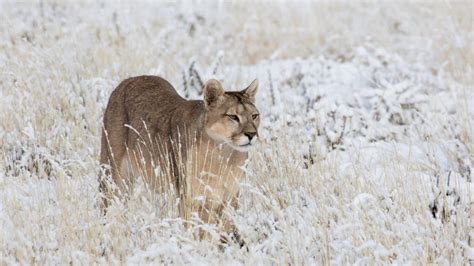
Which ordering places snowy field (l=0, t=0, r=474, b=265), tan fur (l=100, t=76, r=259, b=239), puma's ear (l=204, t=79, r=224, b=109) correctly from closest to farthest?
snowy field (l=0, t=0, r=474, b=265) < tan fur (l=100, t=76, r=259, b=239) < puma's ear (l=204, t=79, r=224, b=109)

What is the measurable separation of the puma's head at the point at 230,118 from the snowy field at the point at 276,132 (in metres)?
0.36

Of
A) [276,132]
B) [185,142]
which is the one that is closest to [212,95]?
[185,142]

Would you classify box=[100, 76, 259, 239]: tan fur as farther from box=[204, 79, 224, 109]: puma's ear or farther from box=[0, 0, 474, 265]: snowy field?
box=[0, 0, 474, 265]: snowy field

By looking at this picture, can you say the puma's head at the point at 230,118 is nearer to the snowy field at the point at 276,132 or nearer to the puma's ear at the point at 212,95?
the puma's ear at the point at 212,95

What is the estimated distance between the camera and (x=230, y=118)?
5211 millimetres

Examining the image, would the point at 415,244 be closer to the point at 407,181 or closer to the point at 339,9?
the point at 407,181

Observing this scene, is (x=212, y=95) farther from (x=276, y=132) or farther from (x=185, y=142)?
(x=276, y=132)

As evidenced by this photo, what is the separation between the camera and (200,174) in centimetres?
496

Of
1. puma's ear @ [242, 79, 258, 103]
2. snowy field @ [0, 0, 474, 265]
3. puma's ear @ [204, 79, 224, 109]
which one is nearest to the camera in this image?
snowy field @ [0, 0, 474, 265]

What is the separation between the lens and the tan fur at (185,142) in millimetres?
5070

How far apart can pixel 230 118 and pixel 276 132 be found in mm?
1090

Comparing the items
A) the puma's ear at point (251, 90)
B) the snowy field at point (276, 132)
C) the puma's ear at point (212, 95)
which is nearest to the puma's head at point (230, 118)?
the puma's ear at point (212, 95)

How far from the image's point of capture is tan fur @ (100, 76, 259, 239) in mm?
5070

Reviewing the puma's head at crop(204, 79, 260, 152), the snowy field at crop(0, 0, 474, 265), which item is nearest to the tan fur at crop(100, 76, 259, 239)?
the puma's head at crop(204, 79, 260, 152)
